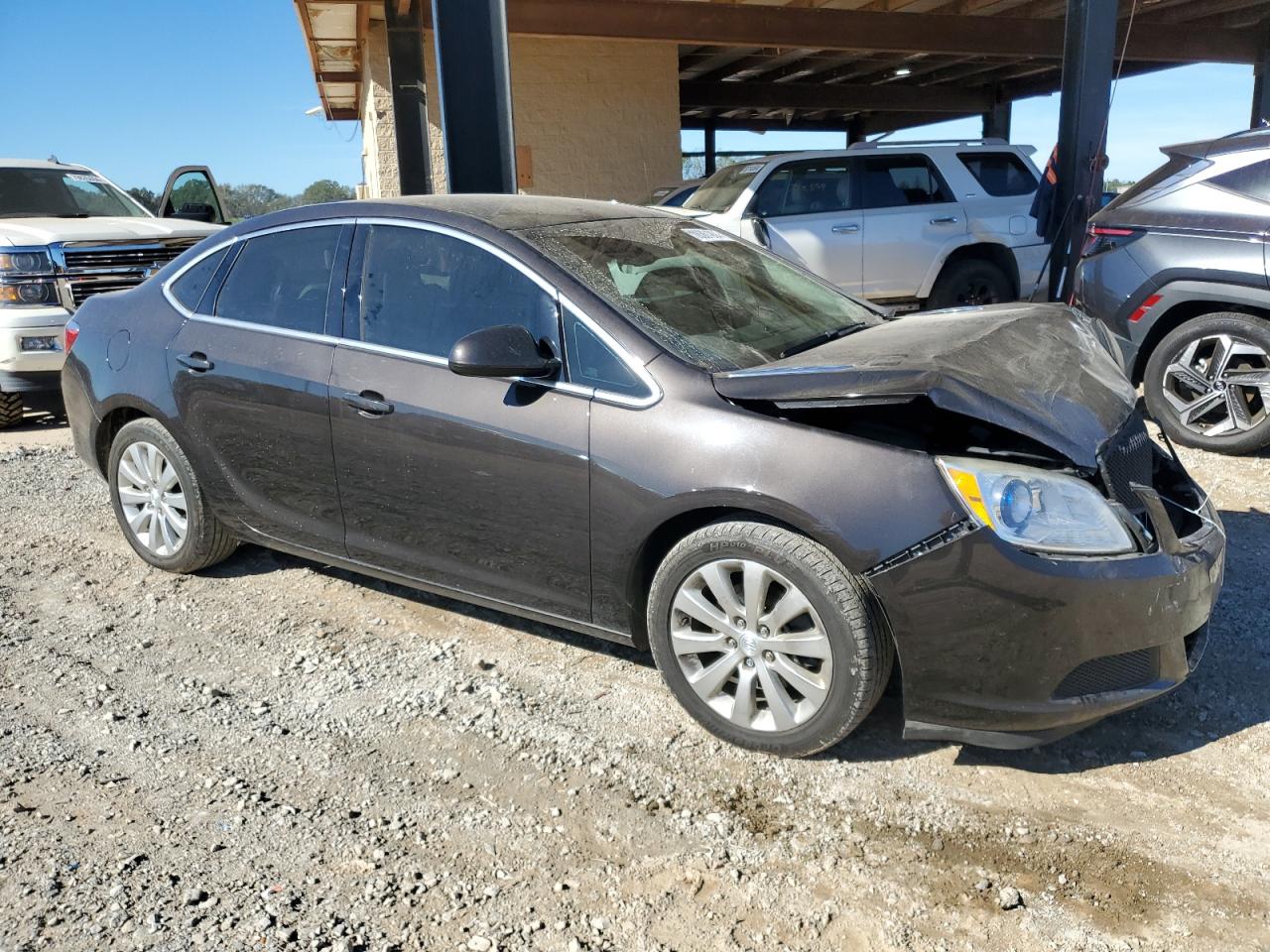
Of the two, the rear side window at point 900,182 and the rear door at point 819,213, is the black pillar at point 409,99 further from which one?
the rear side window at point 900,182

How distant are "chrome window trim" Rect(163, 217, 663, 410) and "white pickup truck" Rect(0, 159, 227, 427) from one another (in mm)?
4130

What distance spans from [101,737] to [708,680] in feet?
6.35

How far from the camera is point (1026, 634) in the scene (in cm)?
286

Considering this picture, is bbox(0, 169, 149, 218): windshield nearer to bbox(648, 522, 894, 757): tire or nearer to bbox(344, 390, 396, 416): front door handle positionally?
Answer: bbox(344, 390, 396, 416): front door handle

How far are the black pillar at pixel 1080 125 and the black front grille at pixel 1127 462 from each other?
755 cm

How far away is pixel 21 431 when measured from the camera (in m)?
8.59

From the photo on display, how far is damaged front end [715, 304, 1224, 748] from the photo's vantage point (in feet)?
9.39

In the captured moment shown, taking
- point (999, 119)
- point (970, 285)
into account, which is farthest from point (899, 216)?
point (999, 119)

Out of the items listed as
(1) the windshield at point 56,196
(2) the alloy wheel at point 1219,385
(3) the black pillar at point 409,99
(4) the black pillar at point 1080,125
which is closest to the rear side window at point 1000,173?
(4) the black pillar at point 1080,125

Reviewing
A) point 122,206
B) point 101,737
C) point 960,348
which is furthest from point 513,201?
point 122,206

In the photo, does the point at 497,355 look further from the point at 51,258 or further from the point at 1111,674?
the point at 51,258

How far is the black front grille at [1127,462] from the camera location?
3.08 metres

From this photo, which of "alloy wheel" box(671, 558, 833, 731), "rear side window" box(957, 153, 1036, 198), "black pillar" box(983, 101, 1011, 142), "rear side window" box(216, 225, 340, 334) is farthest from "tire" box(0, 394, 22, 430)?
"black pillar" box(983, 101, 1011, 142)

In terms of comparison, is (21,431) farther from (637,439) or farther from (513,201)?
(637,439)
